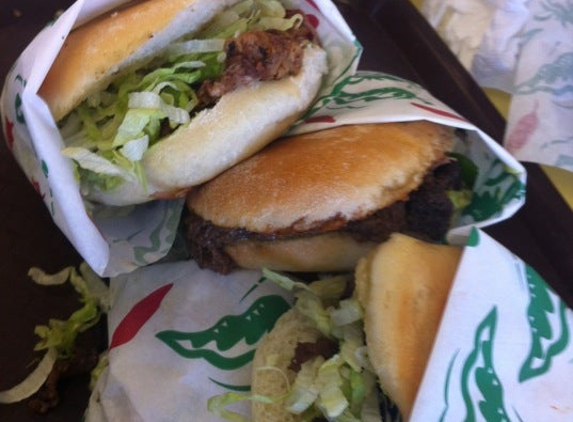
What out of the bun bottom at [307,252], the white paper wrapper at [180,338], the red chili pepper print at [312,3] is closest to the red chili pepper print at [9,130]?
the white paper wrapper at [180,338]

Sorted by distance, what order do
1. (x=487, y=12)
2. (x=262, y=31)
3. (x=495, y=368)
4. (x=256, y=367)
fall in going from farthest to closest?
(x=487, y=12)
(x=262, y=31)
(x=256, y=367)
(x=495, y=368)

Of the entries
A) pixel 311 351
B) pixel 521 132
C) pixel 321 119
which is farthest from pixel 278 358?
pixel 521 132

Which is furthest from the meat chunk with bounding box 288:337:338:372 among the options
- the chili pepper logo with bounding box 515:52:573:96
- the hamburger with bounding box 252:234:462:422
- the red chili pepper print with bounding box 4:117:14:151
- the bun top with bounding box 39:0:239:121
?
the chili pepper logo with bounding box 515:52:573:96

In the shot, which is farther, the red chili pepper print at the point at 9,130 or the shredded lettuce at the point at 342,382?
the red chili pepper print at the point at 9,130

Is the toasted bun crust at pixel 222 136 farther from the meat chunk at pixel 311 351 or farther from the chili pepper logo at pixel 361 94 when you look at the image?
the meat chunk at pixel 311 351

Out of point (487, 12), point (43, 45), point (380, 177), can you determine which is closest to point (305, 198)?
point (380, 177)

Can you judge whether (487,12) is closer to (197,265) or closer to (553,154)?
(553,154)

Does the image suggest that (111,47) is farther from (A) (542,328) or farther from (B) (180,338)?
(A) (542,328)
